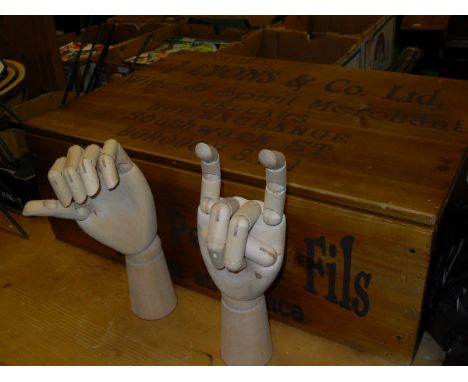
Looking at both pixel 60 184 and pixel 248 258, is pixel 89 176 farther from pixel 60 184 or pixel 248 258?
pixel 248 258

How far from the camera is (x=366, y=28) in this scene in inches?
72.8

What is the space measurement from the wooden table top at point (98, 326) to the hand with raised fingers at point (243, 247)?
0.22 ft

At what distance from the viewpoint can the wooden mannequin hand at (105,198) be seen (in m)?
0.59

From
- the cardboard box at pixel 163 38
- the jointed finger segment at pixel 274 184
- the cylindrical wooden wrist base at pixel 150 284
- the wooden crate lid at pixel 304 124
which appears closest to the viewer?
the jointed finger segment at pixel 274 184

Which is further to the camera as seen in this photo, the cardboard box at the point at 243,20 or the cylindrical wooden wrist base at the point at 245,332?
the cardboard box at the point at 243,20

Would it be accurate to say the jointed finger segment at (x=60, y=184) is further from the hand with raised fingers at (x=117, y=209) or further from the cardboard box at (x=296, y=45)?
the cardboard box at (x=296, y=45)

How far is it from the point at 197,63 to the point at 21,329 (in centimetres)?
63

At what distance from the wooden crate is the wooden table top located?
30mm

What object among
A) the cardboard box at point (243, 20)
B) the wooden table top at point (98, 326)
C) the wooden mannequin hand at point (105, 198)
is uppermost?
the wooden mannequin hand at point (105, 198)

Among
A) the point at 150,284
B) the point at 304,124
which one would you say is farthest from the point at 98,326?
the point at 304,124

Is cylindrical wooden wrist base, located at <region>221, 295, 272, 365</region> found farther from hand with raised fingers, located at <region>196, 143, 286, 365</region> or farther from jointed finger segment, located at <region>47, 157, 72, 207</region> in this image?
jointed finger segment, located at <region>47, 157, 72, 207</region>

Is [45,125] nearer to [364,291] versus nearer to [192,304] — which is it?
[192,304]

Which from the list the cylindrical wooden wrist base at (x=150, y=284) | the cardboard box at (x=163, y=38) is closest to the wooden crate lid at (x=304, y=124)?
the cylindrical wooden wrist base at (x=150, y=284)

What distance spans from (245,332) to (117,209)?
0.78ft
